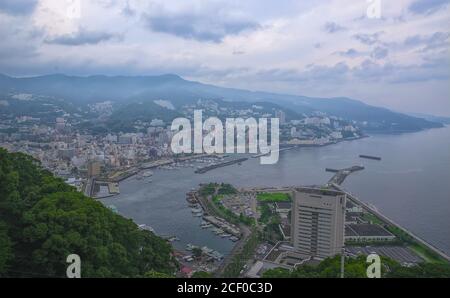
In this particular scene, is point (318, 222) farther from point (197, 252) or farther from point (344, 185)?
point (344, 185)

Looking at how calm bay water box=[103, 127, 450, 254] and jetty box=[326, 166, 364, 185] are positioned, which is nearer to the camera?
calm bay water box=[103, 127, 450, 254]

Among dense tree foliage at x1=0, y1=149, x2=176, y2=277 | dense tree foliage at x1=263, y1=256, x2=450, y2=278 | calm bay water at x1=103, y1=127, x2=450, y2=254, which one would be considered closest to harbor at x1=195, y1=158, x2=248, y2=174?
calm bay water at x1=103, y1=127, x2=450, y2=254

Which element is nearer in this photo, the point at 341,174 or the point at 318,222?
the point at 318,222

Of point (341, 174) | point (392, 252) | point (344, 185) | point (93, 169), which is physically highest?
point (93, 169)

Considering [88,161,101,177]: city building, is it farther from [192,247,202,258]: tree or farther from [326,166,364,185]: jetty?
[192,247,202,258]: tree

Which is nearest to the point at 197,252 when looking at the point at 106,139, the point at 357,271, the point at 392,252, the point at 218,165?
the point at 392,252

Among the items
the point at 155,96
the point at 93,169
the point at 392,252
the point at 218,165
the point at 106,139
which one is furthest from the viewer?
the point at 155,96
